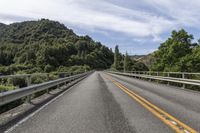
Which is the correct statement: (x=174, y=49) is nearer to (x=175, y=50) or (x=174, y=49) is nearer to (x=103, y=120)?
(x=175, y=50)

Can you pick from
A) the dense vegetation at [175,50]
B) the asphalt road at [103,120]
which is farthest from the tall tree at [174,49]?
the asphalt road at [103,120]

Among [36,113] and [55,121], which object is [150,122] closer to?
[55,121]

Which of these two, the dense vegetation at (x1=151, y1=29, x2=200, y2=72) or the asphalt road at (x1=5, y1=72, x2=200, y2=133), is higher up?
the dense vegetation at (x1=151, y1=29, x2=200, y2=72)

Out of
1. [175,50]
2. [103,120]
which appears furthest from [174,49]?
[103,120]

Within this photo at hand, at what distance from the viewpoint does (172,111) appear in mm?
10633

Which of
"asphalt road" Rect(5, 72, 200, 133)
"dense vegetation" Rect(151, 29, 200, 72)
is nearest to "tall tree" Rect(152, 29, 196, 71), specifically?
"dense vegetation" Rect(151, 29, 200, 72)

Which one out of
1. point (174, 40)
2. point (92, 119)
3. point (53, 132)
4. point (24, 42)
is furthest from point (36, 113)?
point (24, 42)

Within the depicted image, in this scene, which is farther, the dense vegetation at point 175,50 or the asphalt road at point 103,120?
the dense vegetation at point 175,50

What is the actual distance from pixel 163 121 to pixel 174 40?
58.1 m

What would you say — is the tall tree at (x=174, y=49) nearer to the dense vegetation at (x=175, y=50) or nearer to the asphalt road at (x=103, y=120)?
the dense vegetation at (x=175, y=50)

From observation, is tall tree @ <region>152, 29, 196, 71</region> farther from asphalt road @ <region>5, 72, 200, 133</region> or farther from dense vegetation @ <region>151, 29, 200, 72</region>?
asphalt road @ <region>5, 72, 200, 133</region>

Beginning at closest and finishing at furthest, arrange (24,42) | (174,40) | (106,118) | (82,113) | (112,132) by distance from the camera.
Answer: (112,132)
(106,118)
(82,113)
(174,40)
(24,42)

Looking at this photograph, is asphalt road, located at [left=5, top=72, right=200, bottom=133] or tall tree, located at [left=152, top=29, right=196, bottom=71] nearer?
asphalt road, located at [left=5, top=72, right=200, bottom=133]

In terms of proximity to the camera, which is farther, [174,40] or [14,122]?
[174,40]
